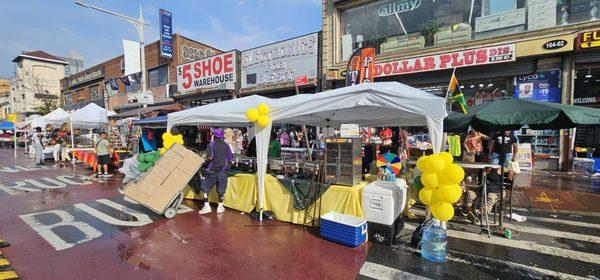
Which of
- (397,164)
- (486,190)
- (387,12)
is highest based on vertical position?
(387,12)

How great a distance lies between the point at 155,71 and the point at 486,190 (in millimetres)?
A: 25256

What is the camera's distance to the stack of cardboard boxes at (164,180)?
5770 millimetres

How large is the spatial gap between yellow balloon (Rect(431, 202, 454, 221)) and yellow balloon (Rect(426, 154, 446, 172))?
55 cm

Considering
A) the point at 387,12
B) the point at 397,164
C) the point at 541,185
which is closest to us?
the point at 397,164

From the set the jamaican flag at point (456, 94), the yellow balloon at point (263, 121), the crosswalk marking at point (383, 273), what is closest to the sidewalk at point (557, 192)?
the jamaican flag at point (456, 94)

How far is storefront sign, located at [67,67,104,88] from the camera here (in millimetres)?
30478

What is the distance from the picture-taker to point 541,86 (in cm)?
1059

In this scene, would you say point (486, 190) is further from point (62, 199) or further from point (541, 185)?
point (62, 199)

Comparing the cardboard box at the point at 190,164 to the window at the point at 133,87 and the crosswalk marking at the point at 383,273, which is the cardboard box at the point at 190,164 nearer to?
the crosswalk marking at the point at 383,273

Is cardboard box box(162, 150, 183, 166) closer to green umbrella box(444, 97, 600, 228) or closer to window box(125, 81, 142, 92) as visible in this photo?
green umbrella box(444, 97, 600, 228)

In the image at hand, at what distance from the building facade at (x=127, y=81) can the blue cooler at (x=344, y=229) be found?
16.3 m

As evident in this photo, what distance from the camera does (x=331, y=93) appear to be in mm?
5094

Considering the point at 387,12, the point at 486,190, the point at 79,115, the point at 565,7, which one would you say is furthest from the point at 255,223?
the point at 79,115

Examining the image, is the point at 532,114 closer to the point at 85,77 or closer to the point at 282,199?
the point at 282,199
